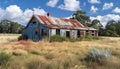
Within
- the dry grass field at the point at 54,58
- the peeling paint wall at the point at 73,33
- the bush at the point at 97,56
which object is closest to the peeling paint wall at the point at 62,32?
the peeling paint wall at the point at 73,33

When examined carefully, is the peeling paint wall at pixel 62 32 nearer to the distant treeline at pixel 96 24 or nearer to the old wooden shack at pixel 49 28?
the old wooden shack at pixel 49 28

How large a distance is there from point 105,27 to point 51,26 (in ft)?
171

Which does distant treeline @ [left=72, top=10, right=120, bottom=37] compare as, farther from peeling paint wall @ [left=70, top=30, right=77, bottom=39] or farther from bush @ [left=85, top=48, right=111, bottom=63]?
bush @ [left=85, top=48, right=111, bottom=63]

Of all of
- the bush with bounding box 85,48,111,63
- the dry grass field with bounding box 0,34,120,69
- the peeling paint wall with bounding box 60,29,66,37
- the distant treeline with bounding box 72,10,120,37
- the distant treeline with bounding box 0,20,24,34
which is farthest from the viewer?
the distant treeline with bounding box 0,20,24,34

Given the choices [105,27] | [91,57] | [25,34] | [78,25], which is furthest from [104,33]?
[91,57]

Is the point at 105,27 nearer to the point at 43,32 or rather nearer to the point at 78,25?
the point at 78,25

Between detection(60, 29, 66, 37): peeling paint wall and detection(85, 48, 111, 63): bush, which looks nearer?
detection(85, 48, 111, 63): bush

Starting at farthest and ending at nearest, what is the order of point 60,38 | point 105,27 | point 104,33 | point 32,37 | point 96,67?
point 105,27 → point 104,33 → point 32,37 → point 60,38 → point 96,67

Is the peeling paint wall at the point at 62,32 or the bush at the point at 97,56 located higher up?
the peeling paint wall at the point at 62,32

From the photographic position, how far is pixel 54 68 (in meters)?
8.74

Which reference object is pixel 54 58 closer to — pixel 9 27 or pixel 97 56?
pixel 97 56

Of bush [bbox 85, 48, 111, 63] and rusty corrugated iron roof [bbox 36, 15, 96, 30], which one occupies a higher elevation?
rusty corrugated iron roof [bbox 36, 15, 96, 30]

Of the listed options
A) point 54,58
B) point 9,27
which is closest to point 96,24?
point 9,27

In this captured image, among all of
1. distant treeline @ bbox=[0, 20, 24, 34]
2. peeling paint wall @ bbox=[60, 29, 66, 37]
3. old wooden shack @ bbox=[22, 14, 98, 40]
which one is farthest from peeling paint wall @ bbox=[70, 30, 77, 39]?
distant treeline @ bbox=[0, 20, 24, 34]
